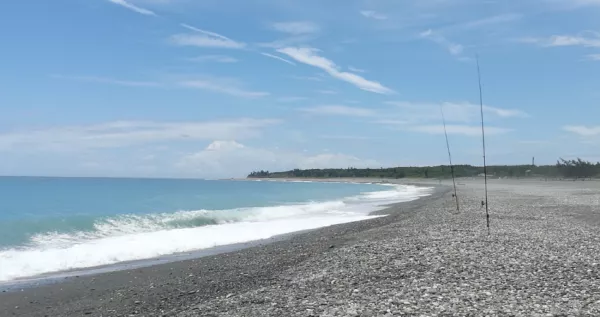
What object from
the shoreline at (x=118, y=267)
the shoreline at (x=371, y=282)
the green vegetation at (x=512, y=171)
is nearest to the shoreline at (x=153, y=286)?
the shoreline at (x=371, y=282)

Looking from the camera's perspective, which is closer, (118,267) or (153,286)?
(153,286)

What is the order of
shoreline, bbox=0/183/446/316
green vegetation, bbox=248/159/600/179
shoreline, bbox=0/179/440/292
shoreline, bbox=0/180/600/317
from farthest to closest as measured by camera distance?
1. green vegetation, bbox=248/159/600/179
2. shoreline, bbox=0/179/440/292
3. shoreline, bbox=0/183/446/316
4. shoreline, bbox=0/180/600/317

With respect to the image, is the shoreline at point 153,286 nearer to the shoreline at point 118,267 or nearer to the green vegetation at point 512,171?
the shoreline at point 118,267

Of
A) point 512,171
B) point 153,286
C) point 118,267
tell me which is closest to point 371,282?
point 153,286

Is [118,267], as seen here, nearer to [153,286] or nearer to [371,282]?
[153,286]

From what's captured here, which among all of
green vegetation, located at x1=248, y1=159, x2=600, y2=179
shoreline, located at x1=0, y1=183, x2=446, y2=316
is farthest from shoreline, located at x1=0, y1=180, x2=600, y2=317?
green vegetation, located at x1=248, y1=159, x2=600, y2=179

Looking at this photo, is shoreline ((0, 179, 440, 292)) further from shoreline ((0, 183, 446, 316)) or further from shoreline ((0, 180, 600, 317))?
shoreline ((0, 180, 600, 317))

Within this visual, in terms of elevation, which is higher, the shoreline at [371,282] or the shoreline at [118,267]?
the shoreline at [371,282]

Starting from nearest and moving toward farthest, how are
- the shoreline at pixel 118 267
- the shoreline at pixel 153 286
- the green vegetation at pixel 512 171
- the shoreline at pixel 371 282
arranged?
1. the shoreline at pixel 371 282
2. the shoreline at pixel 153 286
3. the shoreline at pixel 118 267
4. the green vegetation at pixel 512 171

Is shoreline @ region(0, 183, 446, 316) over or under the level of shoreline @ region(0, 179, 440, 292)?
over

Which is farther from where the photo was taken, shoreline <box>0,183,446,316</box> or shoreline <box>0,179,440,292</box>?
shoreline <box>0,179,440,292</box>

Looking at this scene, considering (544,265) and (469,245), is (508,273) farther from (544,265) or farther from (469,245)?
(469,245)

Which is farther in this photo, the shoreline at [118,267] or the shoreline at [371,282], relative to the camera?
the shoreline at [118,267]

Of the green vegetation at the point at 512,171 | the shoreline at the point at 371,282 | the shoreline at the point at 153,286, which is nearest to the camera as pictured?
the shoreline at the point at 371,282
